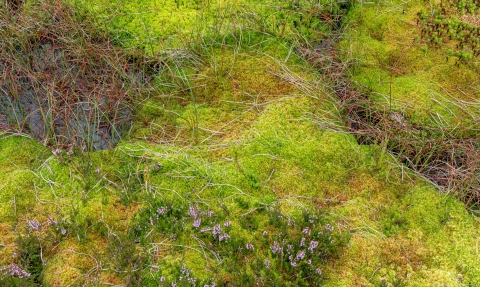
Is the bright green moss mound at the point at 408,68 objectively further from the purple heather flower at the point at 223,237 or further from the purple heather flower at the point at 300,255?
the purple heather flower at the point at 223,237

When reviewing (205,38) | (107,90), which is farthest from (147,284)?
(205,38)

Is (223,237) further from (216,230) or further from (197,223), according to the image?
(197,223)

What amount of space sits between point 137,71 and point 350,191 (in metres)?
2.67

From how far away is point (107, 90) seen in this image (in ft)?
14.2

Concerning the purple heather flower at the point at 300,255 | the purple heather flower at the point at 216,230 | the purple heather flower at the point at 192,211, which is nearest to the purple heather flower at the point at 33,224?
the purple heather flower at the point at 192,211

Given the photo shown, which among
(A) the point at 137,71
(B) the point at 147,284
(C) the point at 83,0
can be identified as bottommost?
(B) the point at 147,284

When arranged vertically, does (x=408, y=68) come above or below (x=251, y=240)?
above

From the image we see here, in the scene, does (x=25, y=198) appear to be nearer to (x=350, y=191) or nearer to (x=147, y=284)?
(x=147, y=284)

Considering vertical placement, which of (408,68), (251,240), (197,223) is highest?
(408,68)

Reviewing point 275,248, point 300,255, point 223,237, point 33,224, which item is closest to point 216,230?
point 223,237

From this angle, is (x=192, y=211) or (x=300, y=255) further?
(x=192, y=211)

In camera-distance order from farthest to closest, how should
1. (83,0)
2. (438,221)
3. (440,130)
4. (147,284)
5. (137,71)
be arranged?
(83,0) → (137,71) → (440,130) → (438,221) → (147,284)

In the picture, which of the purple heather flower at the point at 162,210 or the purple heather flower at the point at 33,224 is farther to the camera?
the purple heather flower at the point at 162,210

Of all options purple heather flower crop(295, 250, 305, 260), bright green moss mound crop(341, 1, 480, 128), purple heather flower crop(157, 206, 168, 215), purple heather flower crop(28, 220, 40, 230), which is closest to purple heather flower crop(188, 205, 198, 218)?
purple heather flower crop(157, 206, 168, 215)
